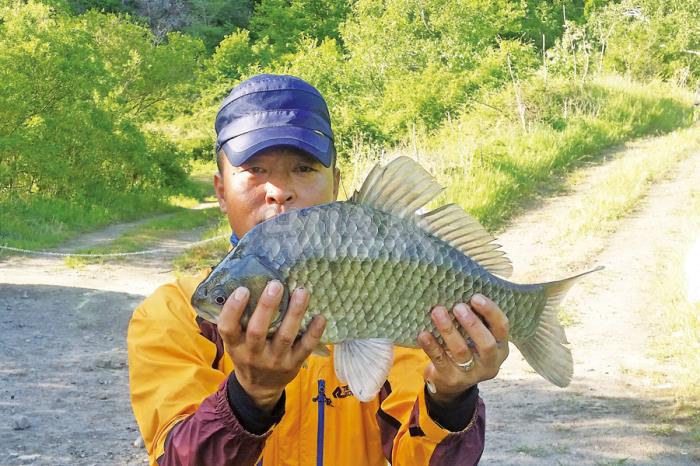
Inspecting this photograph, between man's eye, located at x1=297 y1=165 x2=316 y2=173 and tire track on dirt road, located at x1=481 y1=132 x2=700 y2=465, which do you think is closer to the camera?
man's eye, located at x1=297 y1=165 x2=316 y2=173

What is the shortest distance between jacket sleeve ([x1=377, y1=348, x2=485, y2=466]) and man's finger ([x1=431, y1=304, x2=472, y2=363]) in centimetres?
26

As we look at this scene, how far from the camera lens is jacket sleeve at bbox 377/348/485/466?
198cm

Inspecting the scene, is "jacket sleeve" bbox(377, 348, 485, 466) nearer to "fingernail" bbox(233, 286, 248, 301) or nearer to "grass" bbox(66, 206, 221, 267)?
"fingernail" bbox(233, 286, 248, 301)

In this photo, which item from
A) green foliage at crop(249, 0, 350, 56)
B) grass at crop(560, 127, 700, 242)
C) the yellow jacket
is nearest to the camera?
the yellow jacket

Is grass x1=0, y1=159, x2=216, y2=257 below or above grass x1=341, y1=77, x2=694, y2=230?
above

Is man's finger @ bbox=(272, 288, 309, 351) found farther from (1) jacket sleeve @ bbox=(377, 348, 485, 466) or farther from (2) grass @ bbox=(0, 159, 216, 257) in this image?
(2) grass @ bbox=(0, 159, 216, 257)

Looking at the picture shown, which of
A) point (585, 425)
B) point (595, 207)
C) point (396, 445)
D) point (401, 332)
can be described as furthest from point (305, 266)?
point (595, 207)

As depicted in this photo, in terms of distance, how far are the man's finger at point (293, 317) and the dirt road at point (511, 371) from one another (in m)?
3.11

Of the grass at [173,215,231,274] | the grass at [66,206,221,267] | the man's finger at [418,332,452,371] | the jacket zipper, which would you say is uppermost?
the man's finger at [418,332,452,371]

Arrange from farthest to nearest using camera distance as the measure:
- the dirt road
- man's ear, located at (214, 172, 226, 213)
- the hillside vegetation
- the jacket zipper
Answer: the hillside vegetation → the dirt road → man's ear, located at (214, 172, 226, 213) → the jacket zipper

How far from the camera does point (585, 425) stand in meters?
4.89

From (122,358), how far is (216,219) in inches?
382

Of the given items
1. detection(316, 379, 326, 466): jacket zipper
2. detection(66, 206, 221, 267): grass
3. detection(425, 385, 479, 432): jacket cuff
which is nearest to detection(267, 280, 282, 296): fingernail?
detection(425, 385, 479, 432): jacket cuff

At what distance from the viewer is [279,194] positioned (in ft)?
7.23
